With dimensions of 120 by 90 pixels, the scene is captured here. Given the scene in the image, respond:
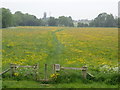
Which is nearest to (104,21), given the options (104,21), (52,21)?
(104,21)

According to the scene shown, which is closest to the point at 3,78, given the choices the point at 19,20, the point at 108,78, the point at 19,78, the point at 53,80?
the point at 19,78

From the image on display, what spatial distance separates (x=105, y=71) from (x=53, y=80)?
4454 mm

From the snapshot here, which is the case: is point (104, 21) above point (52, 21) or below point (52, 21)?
below

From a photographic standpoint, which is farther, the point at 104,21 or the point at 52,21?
the point at 52,21

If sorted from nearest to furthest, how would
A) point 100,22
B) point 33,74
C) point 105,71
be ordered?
point 33,74 → point 105,71 → point 100,22

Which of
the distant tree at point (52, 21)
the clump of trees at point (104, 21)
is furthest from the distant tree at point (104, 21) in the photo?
the distant tree at point (52, 21)

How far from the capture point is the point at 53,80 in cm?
1398

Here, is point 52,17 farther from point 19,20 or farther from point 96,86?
point 96,86

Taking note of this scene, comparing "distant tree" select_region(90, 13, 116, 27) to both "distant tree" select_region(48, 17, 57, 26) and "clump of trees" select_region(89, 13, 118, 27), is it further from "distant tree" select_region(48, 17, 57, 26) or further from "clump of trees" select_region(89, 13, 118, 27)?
"distant tree" select_region(48, 17, 57, 26)

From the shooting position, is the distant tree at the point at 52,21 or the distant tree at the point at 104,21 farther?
the distant tree at the point at 52,21

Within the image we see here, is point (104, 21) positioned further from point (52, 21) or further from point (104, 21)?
point (52, 21)

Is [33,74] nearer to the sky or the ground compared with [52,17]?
nearer to the ground

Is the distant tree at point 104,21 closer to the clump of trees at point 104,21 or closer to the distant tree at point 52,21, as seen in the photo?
the clump of trees at point 104,21

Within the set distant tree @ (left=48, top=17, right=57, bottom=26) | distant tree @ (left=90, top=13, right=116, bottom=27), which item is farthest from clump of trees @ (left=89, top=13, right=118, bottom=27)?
distant tree @ (left=48, top=17, right=57, bottom=26)
